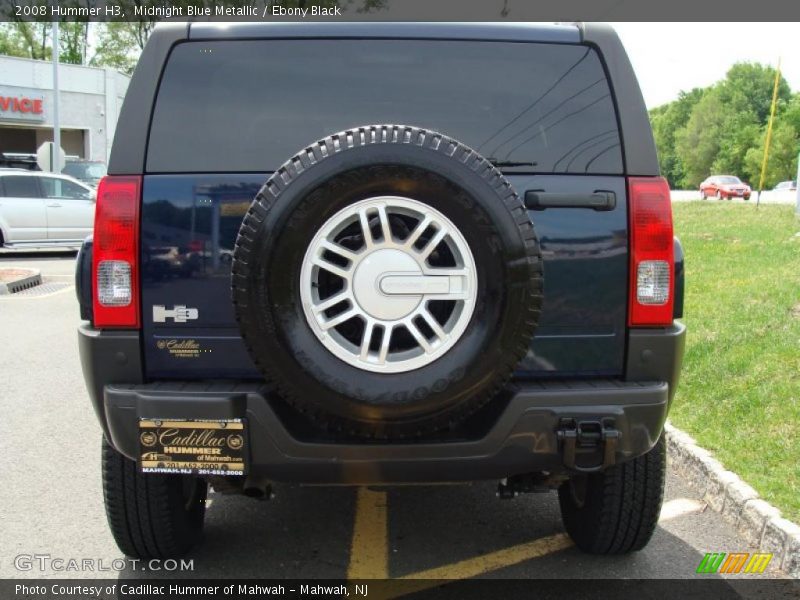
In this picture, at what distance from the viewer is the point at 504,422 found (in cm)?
270

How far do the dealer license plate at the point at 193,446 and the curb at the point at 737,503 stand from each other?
2.24m

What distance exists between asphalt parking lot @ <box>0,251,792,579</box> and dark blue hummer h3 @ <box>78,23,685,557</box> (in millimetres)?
557

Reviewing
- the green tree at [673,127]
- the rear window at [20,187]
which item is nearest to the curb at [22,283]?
the rear window at [20,187]

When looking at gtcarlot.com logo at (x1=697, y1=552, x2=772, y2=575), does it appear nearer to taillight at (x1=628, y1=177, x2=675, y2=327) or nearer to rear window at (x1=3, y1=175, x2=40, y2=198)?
taillight at (x1=628, y1=177, x2=675, y2=327)

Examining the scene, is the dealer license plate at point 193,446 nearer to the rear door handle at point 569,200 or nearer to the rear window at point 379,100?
the rear window at point 379,100

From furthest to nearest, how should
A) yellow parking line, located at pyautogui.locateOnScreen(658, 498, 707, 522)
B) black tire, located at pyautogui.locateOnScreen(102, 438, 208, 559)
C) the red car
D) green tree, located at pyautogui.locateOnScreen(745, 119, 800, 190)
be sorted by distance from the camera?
1. green tree, located at pyautogui.locateOnScreen(745, 119, 800, 190)
2. the red car
3. yellow parking line, located at pyautogui.locateOnScreen(658, 498, 707, 522)
4. black tire, located at pyautogui.locateOnScreen(102, 438, 208, 559)

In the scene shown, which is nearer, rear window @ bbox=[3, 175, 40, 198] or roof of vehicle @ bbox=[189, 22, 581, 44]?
roof of vehicle @ bbox=[189, 22, 581, 44]

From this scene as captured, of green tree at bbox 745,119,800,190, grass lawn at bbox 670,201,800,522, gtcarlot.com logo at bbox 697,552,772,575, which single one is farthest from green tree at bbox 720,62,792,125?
gtcarlot.com logo at bbox 697,552,772,575

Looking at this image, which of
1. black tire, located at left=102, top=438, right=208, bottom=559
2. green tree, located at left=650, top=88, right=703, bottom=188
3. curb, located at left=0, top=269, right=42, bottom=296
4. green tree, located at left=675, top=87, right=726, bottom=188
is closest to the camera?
black tire, located at left=102, top=438, right=208, bottom=559

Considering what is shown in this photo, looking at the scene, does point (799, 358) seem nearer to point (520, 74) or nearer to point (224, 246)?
point (520, 74)

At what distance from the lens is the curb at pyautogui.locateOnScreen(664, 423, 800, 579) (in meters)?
3.42

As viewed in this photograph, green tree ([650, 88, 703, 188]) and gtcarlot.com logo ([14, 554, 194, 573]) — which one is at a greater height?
green tree ([650, 88, 703, 188])

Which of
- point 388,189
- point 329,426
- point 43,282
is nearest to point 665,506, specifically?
point 329,426

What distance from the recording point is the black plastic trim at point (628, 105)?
9.48 ft
